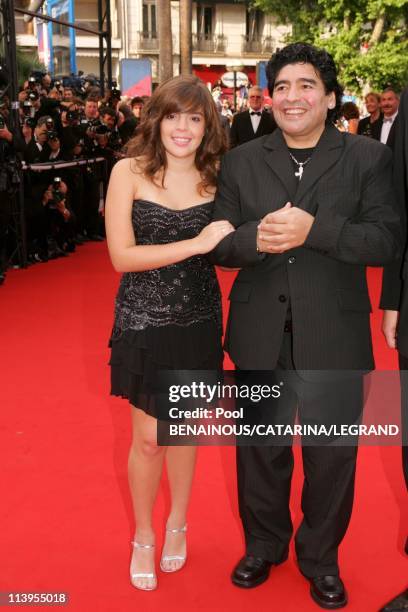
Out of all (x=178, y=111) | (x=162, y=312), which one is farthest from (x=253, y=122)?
(x=162, y=312)

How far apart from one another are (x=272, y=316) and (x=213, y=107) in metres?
0.67

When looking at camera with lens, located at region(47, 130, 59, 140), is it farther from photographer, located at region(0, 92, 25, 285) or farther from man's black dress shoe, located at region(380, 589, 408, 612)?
man's black dress shoe, located at region(380, 589, 408, 612)

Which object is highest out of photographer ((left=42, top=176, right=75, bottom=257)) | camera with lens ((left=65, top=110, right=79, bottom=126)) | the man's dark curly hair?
the man's dark curly hair

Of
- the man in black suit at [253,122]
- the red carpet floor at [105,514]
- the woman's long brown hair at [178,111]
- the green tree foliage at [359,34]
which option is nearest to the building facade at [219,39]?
the green tree foliage at [359,34]

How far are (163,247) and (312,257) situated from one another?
44 centimetres

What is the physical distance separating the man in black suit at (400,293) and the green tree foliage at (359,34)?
71.6 ft

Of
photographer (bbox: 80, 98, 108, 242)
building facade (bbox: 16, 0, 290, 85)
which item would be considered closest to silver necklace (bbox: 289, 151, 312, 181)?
photographer (bbox: 80, 98, 108, 242)

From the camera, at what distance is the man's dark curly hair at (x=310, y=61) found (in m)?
2.17

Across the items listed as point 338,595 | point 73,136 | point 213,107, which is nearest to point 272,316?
point 213,107

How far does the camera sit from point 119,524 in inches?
113

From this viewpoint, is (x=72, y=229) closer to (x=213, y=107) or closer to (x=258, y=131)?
(x=258, y=131)

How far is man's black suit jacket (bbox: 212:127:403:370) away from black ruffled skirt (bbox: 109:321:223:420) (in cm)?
14

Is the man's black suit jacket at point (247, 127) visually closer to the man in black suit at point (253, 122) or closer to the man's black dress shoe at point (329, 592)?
the man in black suit at point (253, 122)

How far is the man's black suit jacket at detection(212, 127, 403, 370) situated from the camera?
2135mm
